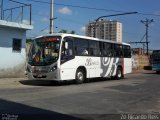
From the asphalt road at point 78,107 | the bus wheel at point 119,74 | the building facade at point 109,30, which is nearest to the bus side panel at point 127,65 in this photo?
the bus wheel at point 119,74

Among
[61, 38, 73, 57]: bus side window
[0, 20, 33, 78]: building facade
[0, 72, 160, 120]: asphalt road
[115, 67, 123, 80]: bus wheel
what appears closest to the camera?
[0, 72, 160, 120]: asphalt road

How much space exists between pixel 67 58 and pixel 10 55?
6.25 metres

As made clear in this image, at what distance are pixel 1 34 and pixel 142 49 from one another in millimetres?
51462

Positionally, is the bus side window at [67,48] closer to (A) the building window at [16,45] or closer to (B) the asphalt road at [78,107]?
(B) the asphalt road at [78,107]

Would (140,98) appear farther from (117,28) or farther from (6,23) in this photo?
(117,28)

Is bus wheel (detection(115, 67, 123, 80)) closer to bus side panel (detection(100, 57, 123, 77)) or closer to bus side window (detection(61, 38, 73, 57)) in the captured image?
bus side panel (detection(100, 57, 123, 77))

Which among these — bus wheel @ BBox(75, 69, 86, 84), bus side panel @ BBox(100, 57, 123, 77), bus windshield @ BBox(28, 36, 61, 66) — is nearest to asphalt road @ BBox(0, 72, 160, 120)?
bus windshield @ BBox(28, 36, 61, 66)

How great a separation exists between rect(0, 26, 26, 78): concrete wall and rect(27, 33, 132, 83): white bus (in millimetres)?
3841

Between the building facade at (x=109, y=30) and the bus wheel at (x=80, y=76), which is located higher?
the building facade at (x=109, y=30)

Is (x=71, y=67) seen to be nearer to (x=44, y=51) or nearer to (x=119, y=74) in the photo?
(x=44, y=51)

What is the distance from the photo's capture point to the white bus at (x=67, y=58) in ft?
68.4

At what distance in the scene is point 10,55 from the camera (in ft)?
85.3

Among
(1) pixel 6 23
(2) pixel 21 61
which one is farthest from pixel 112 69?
(1) pixel 6 23

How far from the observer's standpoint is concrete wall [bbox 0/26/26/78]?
25.3m
